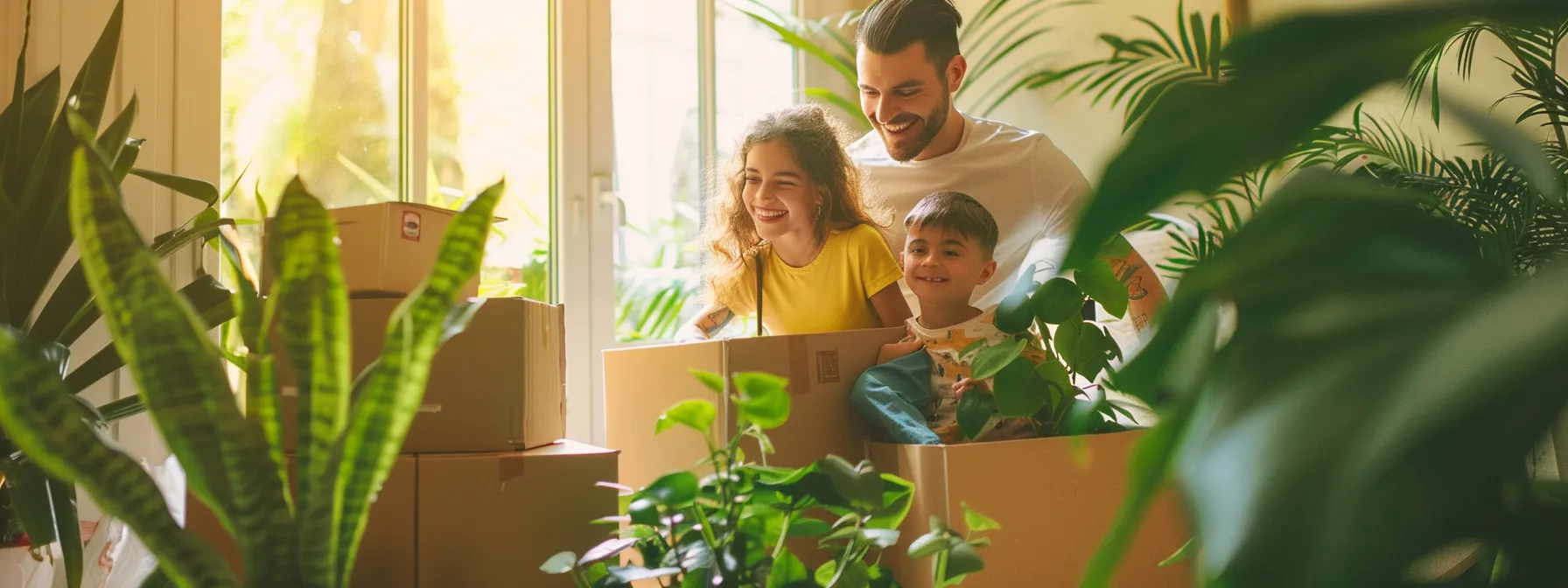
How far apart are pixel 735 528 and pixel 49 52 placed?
1667 mm

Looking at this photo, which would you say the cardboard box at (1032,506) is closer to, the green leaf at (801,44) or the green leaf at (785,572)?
the green leaf at (785,572)

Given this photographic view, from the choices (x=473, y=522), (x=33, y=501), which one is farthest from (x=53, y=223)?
(x=473, y=522)

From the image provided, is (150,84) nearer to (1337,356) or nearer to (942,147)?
(942,147)

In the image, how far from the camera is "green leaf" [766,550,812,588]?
92cm

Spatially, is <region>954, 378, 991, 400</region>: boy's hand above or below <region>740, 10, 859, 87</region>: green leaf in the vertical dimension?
below

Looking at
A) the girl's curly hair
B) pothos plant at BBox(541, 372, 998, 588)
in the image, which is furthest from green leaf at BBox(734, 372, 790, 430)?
the girl's curly hair

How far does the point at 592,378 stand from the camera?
8.41 ft

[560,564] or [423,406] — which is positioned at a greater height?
[423,406]

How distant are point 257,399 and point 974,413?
2.61ft

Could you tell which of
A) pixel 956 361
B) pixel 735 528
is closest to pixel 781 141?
pixel 956 361

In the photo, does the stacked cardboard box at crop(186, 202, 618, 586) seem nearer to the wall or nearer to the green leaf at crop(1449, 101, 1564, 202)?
the wall

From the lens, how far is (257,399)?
82 centimetres

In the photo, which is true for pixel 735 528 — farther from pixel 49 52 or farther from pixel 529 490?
pixel 49 52

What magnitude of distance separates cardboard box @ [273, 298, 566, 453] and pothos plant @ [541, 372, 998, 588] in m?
0.31
